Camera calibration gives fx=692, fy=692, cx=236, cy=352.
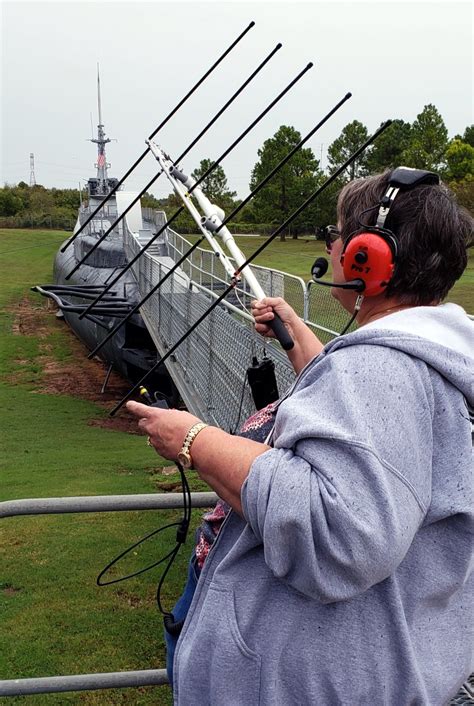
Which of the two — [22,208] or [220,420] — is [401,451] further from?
[22,208]

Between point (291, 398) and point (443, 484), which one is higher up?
point (291, 398)

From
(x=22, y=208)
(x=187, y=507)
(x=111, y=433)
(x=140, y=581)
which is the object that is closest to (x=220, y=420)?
(x=140, y=581)

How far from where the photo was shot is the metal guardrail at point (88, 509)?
2.41 m

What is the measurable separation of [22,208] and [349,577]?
9102cm

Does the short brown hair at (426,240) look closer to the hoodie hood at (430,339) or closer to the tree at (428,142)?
the hoodie hood at (430,339)

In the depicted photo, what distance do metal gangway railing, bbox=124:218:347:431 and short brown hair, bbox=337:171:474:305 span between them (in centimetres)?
139

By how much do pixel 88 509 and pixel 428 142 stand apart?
58.6 metres

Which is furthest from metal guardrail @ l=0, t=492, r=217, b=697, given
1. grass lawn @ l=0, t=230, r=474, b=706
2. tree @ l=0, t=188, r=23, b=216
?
tree @ l=0, t=188, r=23, b=216

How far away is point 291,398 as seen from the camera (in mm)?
1488

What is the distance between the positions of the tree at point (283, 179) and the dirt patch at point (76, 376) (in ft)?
121

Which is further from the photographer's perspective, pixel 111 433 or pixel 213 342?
pixel 111 433

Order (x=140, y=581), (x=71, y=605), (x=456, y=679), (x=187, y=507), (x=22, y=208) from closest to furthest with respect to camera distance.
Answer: (x=456, y=679), (x=187, y=507), (x=71, y=605), (x=140, y=581), (x=22, y=208)

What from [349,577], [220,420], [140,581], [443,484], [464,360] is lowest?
[140,581]

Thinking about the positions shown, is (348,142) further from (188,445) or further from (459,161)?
(188,445)
